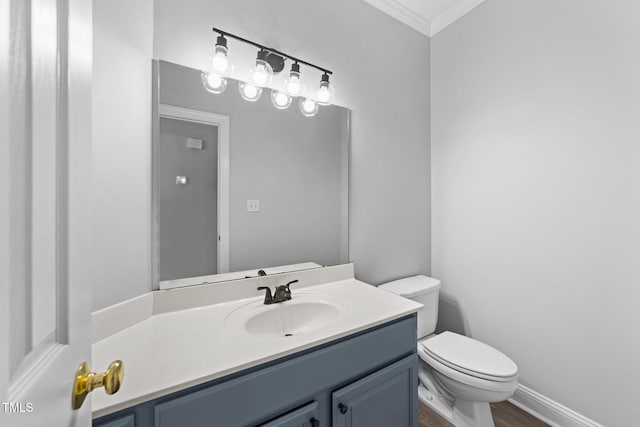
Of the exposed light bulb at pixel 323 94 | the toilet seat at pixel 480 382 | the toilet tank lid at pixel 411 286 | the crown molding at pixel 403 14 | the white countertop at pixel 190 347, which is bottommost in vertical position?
the toilet seat at pixel 480 382

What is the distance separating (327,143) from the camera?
157 cm

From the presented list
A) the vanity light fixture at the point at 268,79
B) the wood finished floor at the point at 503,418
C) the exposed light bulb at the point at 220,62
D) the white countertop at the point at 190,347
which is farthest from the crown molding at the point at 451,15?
the wood finished floor at the point at 503,418

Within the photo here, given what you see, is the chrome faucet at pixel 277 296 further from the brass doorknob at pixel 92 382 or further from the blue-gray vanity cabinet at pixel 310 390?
the brass doorknob at pixel 92 382

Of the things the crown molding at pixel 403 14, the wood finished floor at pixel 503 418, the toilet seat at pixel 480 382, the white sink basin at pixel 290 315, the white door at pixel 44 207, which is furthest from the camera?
the crown molding at pixel 403 14

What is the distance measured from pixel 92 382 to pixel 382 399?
3.22 feet

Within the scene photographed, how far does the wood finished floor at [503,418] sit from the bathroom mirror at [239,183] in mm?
1013

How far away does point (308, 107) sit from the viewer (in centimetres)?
149

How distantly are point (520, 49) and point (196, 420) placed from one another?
2341mm

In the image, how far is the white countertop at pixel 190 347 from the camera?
0.66 meters

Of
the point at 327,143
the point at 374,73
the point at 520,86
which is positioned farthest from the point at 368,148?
the point at 520,86

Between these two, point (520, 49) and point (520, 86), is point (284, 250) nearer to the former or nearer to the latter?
point (520, 86)

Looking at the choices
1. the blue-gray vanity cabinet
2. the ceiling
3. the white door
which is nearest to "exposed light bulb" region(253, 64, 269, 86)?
the white door

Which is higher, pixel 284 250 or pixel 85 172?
pixel 85 172

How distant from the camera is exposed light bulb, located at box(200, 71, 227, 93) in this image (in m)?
1.21
